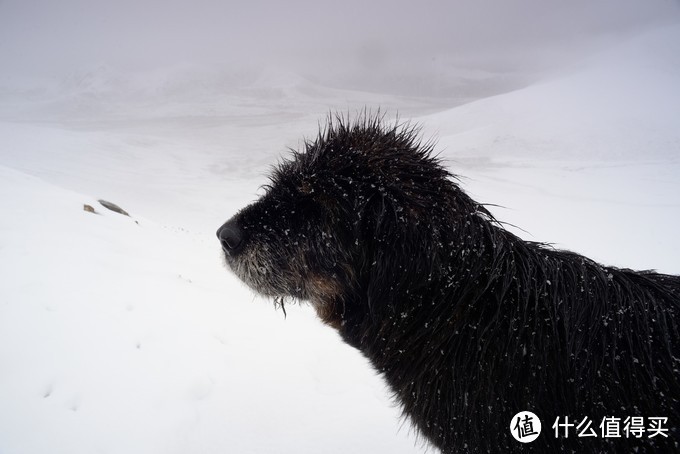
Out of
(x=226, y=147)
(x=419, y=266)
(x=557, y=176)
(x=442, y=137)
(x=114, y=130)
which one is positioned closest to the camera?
(x=419, y=266)

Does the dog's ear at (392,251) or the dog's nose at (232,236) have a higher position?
the dog's ear at (392,251)

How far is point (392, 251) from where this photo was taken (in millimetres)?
1899

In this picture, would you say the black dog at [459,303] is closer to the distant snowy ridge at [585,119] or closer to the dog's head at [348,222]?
the dog's head at [348,222]

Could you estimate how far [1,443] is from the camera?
2484 mm

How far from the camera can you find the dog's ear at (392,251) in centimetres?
185

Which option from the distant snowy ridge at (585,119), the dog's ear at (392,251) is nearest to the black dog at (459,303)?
the dog's ear at (392,251)

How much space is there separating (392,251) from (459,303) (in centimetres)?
43

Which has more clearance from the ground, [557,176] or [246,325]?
A: [557,176]

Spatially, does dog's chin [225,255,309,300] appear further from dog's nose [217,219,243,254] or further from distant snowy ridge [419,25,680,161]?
distant snowy ridge [419,25,680,161]

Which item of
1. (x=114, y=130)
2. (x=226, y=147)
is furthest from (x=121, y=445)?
(x=114, y=130)

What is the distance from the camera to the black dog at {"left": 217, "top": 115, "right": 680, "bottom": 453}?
1.60 metres

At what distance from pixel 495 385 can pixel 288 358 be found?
116 inches

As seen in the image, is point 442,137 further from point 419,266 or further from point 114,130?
point 114,130

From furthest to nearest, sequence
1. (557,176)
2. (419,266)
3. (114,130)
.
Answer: (114,130) → (557,176) → (419,266)
